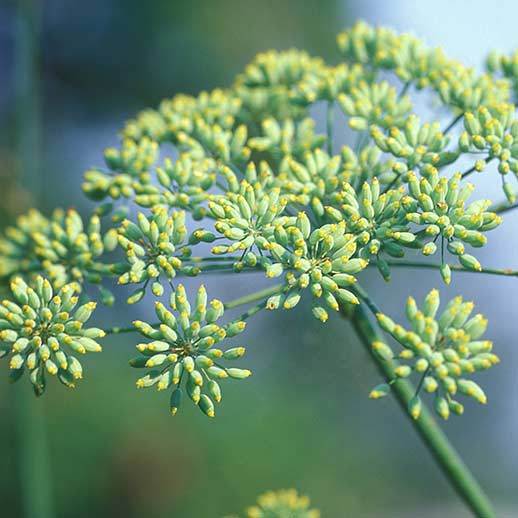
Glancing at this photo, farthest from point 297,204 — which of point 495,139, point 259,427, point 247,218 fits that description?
point 259,427

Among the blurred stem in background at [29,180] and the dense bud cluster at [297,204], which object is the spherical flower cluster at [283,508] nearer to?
the dense bud cluster at [297,204]

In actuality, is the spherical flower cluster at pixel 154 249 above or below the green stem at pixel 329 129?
below

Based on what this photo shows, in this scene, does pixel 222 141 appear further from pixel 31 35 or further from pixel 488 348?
pixel 31 35

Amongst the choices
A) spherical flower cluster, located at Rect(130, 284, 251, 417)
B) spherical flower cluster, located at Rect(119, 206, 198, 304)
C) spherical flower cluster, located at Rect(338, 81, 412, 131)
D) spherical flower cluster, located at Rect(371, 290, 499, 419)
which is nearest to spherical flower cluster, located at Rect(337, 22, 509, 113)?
spherical flower cluster, located at Rect(338, 81, 412, 131)

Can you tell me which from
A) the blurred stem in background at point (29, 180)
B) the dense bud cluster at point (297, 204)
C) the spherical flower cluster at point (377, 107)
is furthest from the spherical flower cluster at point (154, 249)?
the blurred stem in background at point (29, 180)

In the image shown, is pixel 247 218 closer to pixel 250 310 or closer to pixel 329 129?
pixel 250 310

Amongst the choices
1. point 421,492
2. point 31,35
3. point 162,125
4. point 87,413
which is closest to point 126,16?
point 87,413
